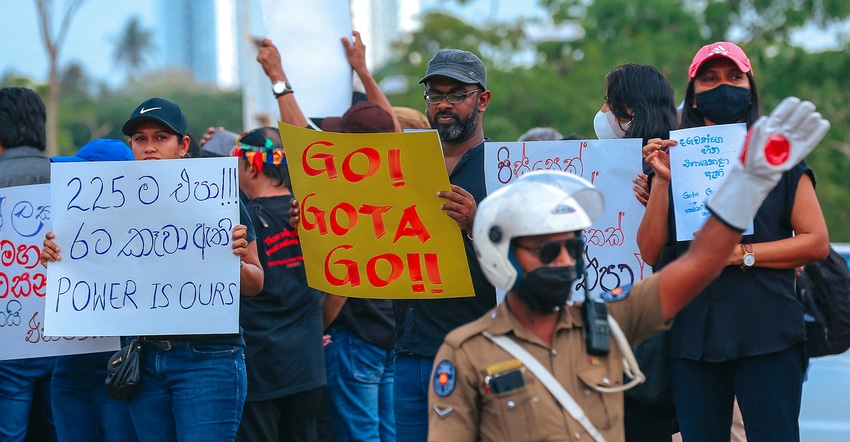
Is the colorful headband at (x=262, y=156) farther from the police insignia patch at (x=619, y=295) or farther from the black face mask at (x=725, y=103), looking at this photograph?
the police insignia patch at (x=619, y=295)

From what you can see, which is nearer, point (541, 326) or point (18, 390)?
point (541, 326)

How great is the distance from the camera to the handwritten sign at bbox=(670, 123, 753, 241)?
464 cm

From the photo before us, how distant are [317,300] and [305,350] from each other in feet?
0.94

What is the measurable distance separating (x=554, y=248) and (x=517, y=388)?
439 mm

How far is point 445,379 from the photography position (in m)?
3.53

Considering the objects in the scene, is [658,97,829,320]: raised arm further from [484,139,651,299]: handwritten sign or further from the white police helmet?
[484,139,651,299]: handwritten sign

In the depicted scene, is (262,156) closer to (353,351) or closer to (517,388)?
(353,351)

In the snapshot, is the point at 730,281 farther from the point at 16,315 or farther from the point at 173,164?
the point at 16,315

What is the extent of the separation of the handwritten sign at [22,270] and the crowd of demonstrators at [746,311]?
10.6ft

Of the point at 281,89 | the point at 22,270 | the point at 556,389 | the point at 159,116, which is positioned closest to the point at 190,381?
the point at 159,116

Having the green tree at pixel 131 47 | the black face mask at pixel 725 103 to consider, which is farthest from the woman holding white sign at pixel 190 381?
the green tree at pixel 131 47

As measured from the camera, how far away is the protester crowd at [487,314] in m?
3.50

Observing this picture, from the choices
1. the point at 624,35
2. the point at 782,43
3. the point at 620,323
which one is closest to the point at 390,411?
the point at 620,323

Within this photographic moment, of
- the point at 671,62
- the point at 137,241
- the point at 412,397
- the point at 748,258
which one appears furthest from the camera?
the point at 671,62
